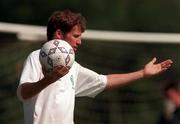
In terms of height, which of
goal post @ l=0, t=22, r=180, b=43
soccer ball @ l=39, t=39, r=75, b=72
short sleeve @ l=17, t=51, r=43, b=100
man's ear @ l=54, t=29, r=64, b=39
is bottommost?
goal post @ l=0, t=22, r=180, b=43

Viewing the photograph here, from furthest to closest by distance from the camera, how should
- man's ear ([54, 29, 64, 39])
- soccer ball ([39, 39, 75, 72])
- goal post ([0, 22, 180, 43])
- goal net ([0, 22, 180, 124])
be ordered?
goal net ([0, 22, 180, 124]) < goal post ([0, 22, 180, 43]) < man's ear ([54, 29, 64, 39]) < soccer ball ([39, 39, 75, 72])

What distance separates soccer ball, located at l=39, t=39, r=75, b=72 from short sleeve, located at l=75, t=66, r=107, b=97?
727 mm

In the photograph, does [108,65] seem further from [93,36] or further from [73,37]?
[73,37]

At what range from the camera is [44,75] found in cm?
748

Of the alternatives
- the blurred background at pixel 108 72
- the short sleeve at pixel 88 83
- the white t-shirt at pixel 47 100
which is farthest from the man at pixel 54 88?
the blurred background at pixel 108 72

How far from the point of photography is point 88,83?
835 cm

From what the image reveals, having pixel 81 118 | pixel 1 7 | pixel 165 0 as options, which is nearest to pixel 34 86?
pixel 81 118

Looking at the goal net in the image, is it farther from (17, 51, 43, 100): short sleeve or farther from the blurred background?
(17, 51, 43, 100): short sleeve

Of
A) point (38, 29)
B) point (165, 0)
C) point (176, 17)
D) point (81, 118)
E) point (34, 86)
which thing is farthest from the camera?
point (165, 0)

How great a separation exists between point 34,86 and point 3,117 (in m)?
6.72

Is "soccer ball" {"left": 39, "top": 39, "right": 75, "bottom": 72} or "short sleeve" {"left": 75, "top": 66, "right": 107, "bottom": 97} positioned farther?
"short sleeve" {"left": 75, "top": 66, "right": 107, "bottom": 97}

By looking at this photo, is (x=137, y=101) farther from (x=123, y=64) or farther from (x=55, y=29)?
(x=55, y=29)

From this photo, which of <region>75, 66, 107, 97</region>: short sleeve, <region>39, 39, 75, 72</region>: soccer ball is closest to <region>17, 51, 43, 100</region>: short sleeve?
<region>39, 39, 75, 72</region>: soccer ball

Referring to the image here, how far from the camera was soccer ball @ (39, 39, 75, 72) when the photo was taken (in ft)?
24.4
